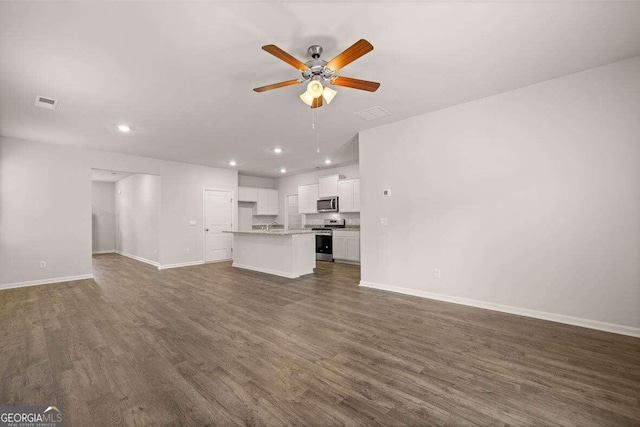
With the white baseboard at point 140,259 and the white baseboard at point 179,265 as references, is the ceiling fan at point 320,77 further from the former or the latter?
the white baseboard at point 140,259

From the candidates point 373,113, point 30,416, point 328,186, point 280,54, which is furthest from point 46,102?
point 328,186

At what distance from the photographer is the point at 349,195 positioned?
295 inches

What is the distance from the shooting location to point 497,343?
255 centimetres

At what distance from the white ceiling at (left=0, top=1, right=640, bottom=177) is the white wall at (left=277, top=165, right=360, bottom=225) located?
12.2ft

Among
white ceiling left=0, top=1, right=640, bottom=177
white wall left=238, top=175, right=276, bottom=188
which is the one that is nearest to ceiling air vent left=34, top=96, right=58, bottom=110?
white ceiling left=0, top=1, right=640, bottom=177

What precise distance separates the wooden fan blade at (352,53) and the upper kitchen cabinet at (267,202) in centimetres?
724

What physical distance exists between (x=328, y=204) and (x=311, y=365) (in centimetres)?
588

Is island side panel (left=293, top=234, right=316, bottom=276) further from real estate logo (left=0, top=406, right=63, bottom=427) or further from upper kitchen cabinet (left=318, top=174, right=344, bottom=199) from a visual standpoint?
real estate logo (left=0, top=406, right=63, bottom=427)

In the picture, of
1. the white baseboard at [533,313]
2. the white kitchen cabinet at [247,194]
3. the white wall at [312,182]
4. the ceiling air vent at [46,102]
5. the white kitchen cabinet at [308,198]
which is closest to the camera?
the white baseboard at [533,313]

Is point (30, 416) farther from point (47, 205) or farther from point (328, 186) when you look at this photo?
point (328, 186)

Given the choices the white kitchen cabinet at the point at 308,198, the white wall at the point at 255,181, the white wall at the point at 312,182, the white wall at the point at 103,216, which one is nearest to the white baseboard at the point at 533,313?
the white wall at the point at 312,182

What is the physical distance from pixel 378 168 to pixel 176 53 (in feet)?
10.5

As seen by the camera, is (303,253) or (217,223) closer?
(303,253)

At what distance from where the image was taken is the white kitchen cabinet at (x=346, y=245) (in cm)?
708
